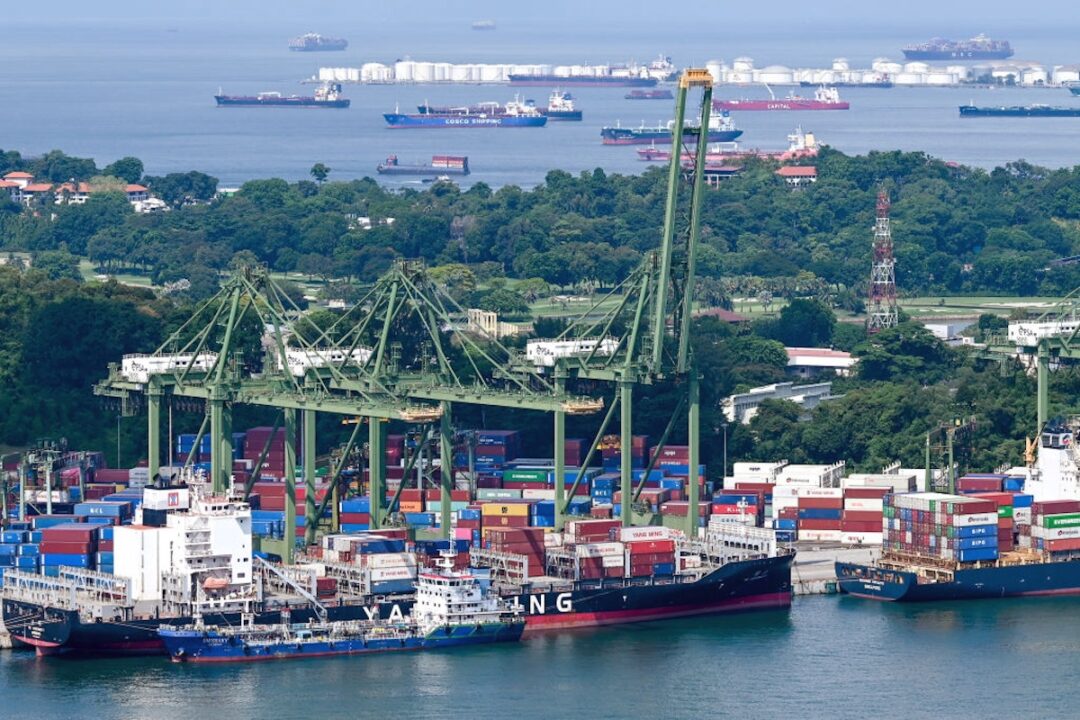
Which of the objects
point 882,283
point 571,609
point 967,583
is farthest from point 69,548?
point 882,283

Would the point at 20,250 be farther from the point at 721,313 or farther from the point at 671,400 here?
the point at 671,400

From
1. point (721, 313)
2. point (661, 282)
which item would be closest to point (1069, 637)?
point (661, 282)

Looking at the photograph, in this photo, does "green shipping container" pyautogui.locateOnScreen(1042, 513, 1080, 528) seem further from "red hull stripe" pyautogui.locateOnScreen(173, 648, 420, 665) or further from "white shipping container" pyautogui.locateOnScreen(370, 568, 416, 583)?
"red hull stripe" pyautogui.locateOnScreen(173, 648, 420, 665)

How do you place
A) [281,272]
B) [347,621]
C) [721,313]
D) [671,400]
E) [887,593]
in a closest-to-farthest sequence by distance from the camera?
[347,621] → [887,593] → [671,400] → [721,313] → [281,272]

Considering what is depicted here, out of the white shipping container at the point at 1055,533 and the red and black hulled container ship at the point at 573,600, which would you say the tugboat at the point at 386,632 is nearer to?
the red and black hulled container ship at the point at 573,600

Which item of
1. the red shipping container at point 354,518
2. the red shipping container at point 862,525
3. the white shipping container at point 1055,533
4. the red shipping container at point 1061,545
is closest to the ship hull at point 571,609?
the white shipping container at point 1055,533

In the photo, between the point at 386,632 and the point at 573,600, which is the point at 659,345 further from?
the point at 386,632

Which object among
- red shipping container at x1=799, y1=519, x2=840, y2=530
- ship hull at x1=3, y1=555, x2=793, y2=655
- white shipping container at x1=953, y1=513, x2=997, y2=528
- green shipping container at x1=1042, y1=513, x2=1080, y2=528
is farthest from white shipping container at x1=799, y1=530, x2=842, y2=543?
ship hull at x1=3, y1=555, x2=793, y2=655
